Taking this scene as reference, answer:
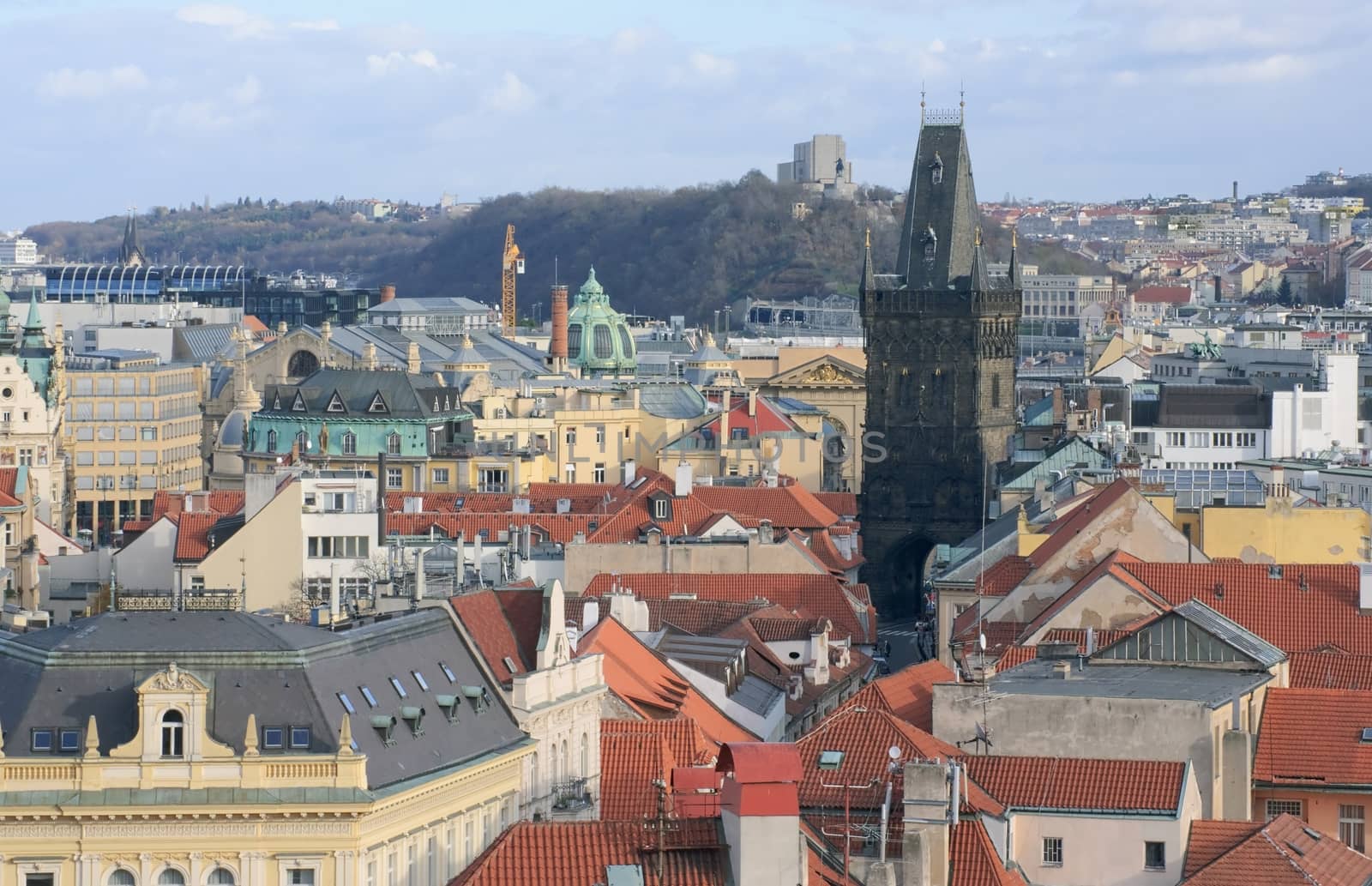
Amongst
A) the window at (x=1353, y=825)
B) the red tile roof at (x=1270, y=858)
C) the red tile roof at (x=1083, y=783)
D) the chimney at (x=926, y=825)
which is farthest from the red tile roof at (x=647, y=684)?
the chimney at (x=926, y=825)

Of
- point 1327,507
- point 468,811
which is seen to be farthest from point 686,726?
point 1327,507

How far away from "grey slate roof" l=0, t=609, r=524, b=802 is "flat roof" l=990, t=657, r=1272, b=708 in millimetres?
14093

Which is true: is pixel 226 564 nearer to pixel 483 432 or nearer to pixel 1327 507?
pixel 1327 507

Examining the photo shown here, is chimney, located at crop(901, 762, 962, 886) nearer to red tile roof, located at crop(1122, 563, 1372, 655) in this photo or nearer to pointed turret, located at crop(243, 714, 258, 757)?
pointed turret, located at crop(243, 714, 258, 757)

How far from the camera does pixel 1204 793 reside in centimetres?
5731

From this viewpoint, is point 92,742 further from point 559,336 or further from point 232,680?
point 559,336

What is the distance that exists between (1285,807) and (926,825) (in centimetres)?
1477

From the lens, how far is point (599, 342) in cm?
18275

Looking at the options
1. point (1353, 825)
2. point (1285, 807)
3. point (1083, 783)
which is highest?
point (1083, 783)

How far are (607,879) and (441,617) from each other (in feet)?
37.9

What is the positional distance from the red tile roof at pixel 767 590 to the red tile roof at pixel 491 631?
1221 inches

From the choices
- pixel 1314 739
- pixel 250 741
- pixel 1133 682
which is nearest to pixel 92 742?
pixel 250 741

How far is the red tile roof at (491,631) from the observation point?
2103 inches

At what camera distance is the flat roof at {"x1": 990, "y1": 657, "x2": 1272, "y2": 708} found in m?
59.8
